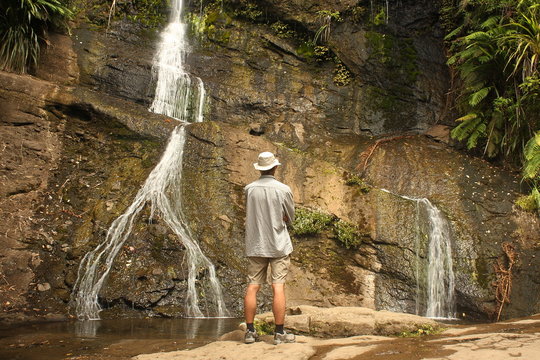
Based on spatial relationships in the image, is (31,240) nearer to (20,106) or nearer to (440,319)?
(20,106)

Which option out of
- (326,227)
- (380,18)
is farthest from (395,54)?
(326,227)

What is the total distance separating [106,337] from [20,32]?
9273mm

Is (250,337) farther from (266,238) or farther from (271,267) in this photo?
(266,238)

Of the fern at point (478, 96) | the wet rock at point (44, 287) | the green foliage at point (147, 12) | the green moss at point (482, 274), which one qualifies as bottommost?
the wet rock at point (44, 287)

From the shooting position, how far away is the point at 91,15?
1439 cm

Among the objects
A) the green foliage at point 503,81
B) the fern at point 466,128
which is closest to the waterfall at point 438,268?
the green foliage at point 503,81

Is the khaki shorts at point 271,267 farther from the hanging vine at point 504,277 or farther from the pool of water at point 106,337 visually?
the hanging vine at point 504,277

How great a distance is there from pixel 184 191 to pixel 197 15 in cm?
797

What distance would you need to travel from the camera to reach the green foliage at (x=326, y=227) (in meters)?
9.23

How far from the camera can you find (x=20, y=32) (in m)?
11.6

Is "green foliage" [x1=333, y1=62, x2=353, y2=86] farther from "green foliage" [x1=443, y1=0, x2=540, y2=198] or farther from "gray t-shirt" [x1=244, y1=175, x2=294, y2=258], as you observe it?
"gray t-shirt" [x1=244, y1=175, x2=294, y2=258]

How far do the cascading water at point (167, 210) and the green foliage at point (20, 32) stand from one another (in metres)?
3.12

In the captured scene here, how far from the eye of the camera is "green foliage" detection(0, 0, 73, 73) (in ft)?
37.4

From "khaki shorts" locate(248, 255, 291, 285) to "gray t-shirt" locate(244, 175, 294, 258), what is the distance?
0.26ft
